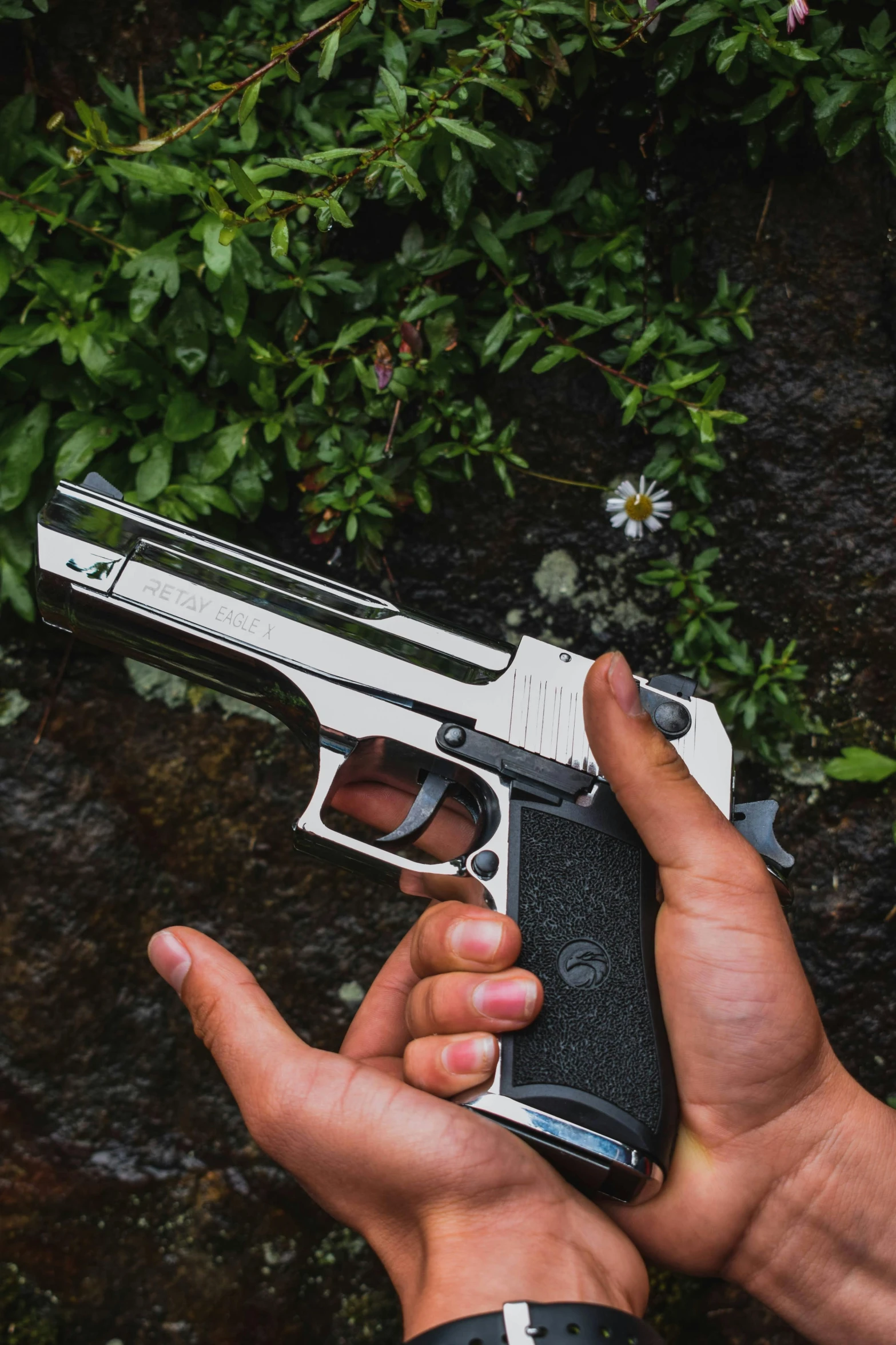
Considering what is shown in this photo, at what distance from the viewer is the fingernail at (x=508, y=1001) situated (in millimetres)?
1438

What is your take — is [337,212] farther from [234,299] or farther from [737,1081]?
[737,1081]

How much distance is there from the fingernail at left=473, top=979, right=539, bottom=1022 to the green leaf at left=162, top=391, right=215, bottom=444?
129 cm

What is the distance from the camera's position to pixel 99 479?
1.77 m

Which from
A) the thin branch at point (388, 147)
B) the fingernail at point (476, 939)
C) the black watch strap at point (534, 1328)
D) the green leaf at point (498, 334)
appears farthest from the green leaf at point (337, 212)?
the black watch strap at point (534, 1328)

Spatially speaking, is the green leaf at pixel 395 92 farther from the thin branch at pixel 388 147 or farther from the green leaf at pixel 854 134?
the green leaf at pixel 854 134

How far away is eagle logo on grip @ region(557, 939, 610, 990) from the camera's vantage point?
4.89 ft

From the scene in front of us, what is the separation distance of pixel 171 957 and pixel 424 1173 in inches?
22.4

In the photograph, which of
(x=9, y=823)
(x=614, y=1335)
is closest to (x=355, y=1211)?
(x=614, y=1335)

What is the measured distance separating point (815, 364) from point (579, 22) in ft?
2.82

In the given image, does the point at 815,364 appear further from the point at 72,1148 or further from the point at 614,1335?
the point at 72,1148

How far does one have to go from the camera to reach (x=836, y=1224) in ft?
5.41

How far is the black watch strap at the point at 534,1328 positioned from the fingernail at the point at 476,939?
470 millimetres

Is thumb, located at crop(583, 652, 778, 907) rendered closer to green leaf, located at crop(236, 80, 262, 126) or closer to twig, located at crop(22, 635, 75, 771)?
green leaf, located at crop(236, 80, 262, 126)

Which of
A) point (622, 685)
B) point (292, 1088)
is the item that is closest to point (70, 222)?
point (622, 685)
